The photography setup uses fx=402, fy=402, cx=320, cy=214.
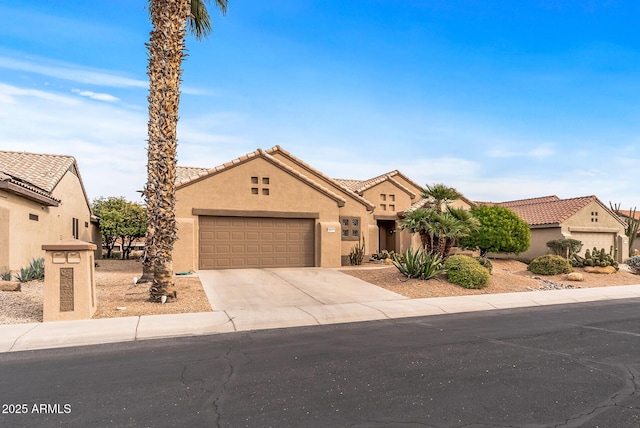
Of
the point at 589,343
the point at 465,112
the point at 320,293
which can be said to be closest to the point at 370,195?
the point at 465,112

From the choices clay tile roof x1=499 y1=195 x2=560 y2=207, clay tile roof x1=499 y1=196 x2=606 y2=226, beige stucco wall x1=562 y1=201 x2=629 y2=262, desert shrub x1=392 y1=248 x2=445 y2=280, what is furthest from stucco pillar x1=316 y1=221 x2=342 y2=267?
clay tile roof x1=499 y1=195 x2=560 y2=207

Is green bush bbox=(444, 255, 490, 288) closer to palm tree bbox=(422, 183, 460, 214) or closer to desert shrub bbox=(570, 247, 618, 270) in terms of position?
palm tree bbox=(422, 183, 460, 214)

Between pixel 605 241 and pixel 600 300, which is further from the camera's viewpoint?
pixel 605 241

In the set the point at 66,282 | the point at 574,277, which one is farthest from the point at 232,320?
the point at 574,277

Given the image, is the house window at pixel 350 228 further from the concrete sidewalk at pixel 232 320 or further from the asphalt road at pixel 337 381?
the asphalt road at pixel 337 381

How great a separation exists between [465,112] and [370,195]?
825 cm

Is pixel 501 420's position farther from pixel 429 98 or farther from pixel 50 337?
pixel 429 98

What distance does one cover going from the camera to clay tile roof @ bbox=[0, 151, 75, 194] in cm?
1847

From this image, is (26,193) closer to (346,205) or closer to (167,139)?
(167,139)

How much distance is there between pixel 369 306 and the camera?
1126 cm

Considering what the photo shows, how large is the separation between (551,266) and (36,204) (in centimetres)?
2395

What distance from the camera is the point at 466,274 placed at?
14.8m

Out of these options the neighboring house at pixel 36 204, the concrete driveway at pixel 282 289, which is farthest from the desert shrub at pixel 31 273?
the concrete driveway at pixel 282 289

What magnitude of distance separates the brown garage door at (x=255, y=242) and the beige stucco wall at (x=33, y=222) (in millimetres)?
6994
